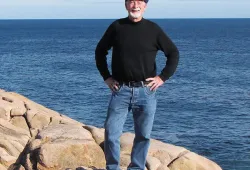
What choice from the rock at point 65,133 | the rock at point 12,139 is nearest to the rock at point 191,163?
the rock at point 65,133

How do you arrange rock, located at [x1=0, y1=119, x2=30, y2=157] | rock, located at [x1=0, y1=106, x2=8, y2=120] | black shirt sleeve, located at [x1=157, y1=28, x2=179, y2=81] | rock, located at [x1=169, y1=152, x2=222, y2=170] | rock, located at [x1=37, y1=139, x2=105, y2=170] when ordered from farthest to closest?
rock, located at [x1=0, y1=106, x2=8, y2=120]
rock, located at [x1=0, y1=119, x2=30, y2=157]
rock, located at [x1=169, y1=152, x2=222, y2=170]
rock, located at [x1=37, y1=139, x2=105, y2=170]
black shirt sleeve, located at [x1=157, y1=28, x2=179, y2=81]

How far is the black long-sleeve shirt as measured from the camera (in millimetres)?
8734

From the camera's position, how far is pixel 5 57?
10138 centimetres

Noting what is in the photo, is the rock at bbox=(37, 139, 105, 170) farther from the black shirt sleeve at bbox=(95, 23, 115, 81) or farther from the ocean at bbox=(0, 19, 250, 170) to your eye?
the ocean at bbox=(0, 19, 250, 170)

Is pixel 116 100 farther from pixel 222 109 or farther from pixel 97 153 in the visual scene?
pixel 222 109

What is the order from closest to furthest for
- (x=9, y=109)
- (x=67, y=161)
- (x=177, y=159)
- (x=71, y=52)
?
(x=67, y=161), (x=177, y=159), (x=9, y=109), (x=71, y=52)

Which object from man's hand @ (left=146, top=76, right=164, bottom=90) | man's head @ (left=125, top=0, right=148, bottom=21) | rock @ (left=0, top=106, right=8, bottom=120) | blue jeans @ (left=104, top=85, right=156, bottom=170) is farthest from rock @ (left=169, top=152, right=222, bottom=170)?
rock @ (left=0, top=106, right=8, bottom=120)

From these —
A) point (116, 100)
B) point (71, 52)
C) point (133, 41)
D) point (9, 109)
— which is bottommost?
point (71, 52)

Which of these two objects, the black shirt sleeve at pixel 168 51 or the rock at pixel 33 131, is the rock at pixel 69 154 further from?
the rock at pixel 33 131

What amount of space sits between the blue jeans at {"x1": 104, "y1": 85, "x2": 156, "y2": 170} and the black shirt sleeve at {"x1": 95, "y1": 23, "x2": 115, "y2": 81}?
523 mm

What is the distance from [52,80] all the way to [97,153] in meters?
56.2

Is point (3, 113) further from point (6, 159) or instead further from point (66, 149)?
point (66, 149)

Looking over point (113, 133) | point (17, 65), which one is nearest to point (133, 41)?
point (113, 133)

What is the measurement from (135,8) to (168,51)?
3.33 ft
